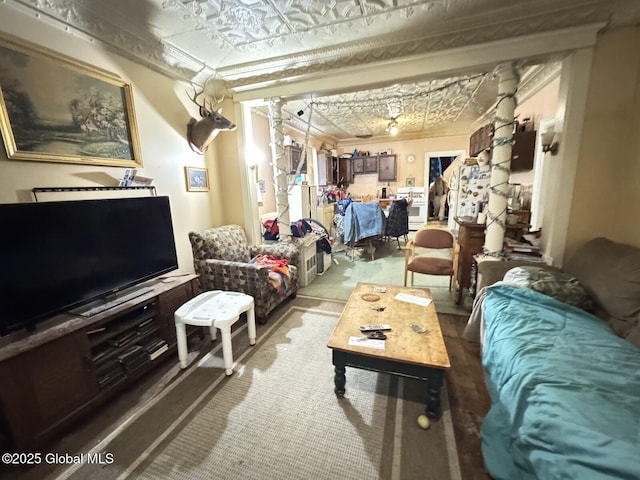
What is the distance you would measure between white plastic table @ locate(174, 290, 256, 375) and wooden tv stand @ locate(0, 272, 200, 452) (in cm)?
15

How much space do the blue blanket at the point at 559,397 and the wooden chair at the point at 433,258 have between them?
46.8 inches

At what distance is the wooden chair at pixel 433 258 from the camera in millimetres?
2955

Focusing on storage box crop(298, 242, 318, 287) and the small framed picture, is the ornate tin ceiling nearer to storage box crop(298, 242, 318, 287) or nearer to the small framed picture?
the small framed picture

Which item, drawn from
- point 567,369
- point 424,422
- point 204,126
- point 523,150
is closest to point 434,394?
point 424,422

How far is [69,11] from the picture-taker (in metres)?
1.79

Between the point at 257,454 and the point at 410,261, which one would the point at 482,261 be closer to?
the point at 410,261

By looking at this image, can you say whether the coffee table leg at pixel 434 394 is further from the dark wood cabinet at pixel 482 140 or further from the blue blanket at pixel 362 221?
the dark wood cabinet at pixel 482 140

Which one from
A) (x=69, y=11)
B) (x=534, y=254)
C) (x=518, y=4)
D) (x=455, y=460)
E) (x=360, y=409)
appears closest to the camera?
(x=455, y=460)

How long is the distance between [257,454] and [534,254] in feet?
9.35

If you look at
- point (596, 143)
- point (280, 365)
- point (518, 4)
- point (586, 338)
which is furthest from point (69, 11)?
point (596, 143)

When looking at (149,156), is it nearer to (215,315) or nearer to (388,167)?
(215,315)

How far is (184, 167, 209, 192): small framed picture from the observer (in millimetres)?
2877

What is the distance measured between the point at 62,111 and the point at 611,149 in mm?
4208

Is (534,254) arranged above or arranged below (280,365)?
above
